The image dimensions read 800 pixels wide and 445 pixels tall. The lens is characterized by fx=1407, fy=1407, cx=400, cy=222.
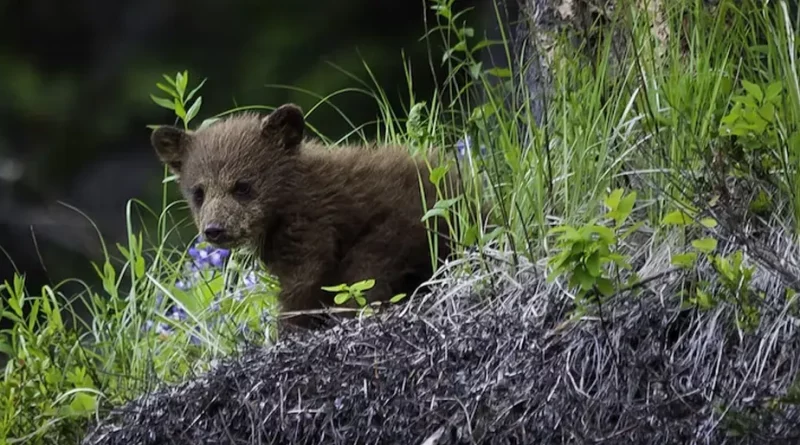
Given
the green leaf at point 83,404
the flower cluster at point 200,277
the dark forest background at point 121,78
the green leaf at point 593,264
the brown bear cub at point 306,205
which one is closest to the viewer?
the green leaf at point 593,264

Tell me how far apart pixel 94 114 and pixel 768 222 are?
6803 millimetres

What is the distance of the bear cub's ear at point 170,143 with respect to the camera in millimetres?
4250

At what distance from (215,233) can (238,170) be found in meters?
0.21

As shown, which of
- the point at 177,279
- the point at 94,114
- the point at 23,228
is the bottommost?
the point at 23,228

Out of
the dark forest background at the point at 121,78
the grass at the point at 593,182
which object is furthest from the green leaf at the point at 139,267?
the dark forest background at the point at 121,78

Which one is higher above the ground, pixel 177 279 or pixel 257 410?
pixel 257 410

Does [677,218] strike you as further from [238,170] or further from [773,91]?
[238,170]

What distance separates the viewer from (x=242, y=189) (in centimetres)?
412

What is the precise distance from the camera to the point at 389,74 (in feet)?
29.4

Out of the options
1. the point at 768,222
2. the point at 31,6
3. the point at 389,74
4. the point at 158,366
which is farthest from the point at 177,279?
the point at 31,6

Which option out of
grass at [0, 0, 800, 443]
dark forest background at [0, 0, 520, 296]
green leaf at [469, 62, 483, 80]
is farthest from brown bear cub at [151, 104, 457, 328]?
dark forest background at [0, 0, 520, 296]

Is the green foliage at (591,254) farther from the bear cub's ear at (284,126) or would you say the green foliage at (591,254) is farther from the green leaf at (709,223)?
the bear cub's ear at (284,126)

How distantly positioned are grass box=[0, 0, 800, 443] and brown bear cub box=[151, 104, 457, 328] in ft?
0.43

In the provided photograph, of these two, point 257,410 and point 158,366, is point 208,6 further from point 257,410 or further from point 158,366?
point 257,410
